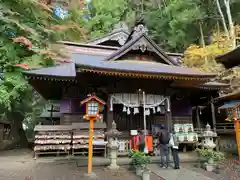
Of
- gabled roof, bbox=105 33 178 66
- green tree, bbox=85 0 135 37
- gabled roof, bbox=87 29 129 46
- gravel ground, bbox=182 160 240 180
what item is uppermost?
green tree, bbox=85 0 135 37

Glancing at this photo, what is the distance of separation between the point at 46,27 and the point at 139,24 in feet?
30.7

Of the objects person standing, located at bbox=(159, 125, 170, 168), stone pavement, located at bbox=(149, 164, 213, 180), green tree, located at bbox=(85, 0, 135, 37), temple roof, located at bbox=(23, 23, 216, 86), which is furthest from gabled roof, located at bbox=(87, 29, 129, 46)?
stone pavement, located at bbox=(149, 164, 213, 180)

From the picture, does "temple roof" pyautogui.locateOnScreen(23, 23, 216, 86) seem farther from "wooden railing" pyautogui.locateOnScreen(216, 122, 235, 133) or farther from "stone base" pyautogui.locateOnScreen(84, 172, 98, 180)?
"wooden railing" pyautogui.locateOnScreen(216, 122, 235, 133)

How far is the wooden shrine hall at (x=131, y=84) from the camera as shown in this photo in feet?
29.8

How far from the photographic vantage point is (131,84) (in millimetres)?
10352

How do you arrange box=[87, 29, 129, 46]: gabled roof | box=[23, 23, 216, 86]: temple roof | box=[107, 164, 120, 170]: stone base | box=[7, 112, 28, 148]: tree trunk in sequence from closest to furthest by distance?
box=[107, 164, 120, 170]: stone base, box=[23, 23, 216, 86]: temple roof, box=[7, 112, 28, 148]: tree trunk, box=[87, 29, 129, 46]: gabled roof

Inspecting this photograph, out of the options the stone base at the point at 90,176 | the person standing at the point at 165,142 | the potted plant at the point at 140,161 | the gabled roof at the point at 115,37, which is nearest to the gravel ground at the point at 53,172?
the stone base at the point at 90,176

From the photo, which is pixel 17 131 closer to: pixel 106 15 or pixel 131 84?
pixel 131 84

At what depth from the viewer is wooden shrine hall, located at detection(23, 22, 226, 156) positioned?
9078 mm

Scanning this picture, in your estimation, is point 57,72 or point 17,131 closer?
point 57,72

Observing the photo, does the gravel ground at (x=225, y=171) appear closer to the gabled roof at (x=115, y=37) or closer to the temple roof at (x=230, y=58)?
the temple roof at (x=230, y=58)

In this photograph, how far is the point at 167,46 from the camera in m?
24.6

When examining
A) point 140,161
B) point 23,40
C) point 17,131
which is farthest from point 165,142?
point 17,131

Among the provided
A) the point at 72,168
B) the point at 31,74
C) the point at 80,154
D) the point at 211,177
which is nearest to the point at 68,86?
the point at 31,74
